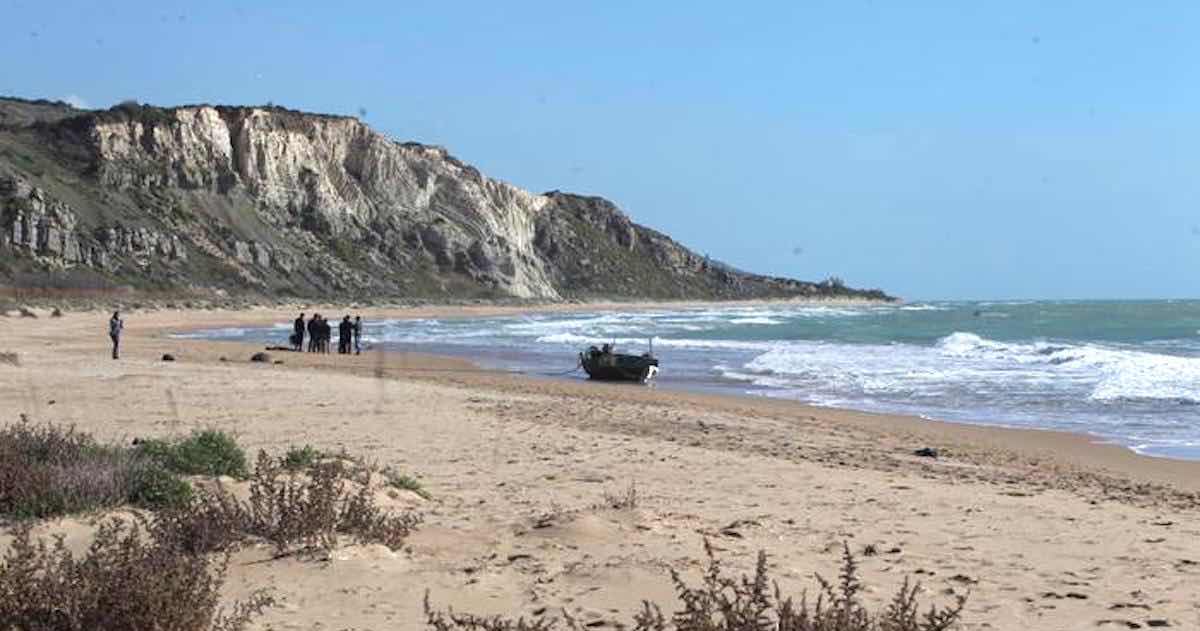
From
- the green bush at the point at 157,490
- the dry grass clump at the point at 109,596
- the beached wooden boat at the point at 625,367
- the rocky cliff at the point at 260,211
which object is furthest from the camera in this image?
the rocky cliff at the point at 260,211

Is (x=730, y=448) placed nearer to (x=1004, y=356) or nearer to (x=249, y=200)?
(x=1004, y=356)

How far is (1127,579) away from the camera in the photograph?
664cm

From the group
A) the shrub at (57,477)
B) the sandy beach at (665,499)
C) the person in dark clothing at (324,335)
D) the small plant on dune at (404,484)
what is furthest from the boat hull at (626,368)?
the shrub at (57,477)

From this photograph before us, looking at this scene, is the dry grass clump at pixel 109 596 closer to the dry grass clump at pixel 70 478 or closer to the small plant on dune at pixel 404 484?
the dry grass clump at pixel 70 478

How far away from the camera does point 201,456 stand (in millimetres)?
8039

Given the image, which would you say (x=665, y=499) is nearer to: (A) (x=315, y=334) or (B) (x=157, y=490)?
(B) (x=157, y=490)

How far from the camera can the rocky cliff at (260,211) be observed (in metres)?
65.6

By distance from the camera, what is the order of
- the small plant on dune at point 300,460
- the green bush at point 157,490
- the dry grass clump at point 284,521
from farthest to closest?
the small plant on dune at point 300,460 < the green bush at point 157,490 < the dry grass clump at point 284,521

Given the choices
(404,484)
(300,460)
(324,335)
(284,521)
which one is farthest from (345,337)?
(284,521)

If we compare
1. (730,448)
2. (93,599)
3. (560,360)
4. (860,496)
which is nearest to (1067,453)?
(730,448)

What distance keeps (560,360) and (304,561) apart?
29.4m

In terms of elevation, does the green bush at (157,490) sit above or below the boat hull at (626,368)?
above

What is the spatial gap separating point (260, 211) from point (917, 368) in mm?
63076

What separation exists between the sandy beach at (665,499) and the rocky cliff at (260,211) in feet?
155
